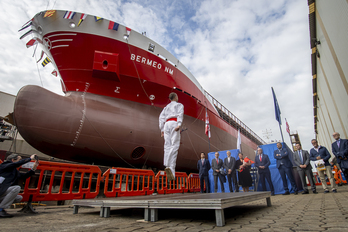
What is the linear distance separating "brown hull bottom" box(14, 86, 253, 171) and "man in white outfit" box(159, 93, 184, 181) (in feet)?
12.9

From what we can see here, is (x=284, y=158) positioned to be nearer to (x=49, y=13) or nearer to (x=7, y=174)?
(x=7, y=174)

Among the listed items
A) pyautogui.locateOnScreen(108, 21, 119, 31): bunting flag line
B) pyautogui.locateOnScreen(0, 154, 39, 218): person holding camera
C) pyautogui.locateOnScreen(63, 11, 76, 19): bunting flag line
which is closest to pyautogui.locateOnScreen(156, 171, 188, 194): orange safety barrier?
pyautogui.locateOnScreen(0, 154, 39, 218): person holding camera

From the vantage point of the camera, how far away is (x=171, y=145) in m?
3.55

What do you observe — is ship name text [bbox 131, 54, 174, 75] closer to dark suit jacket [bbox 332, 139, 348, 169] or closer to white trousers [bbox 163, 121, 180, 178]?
white trousers [bbox 163, 121, 180, 178]

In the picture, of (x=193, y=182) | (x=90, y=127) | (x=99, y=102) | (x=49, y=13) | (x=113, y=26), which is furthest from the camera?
(x=193, y=182)

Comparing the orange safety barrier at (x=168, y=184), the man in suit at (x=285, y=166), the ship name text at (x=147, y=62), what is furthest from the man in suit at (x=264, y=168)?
the ship name text at (x=147, y=62)

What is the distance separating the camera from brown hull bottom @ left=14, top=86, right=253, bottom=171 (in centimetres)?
597

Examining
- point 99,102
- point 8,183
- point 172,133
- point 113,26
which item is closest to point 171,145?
A: point 172,133

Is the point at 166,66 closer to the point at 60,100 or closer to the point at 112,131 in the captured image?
the point at 112,131

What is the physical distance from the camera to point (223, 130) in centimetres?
1377

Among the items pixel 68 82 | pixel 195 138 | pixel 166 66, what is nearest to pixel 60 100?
pixel 68 82

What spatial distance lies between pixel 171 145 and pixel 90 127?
4357mm

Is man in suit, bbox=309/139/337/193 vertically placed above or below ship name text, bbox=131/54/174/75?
below

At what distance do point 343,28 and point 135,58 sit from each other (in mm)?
7345
